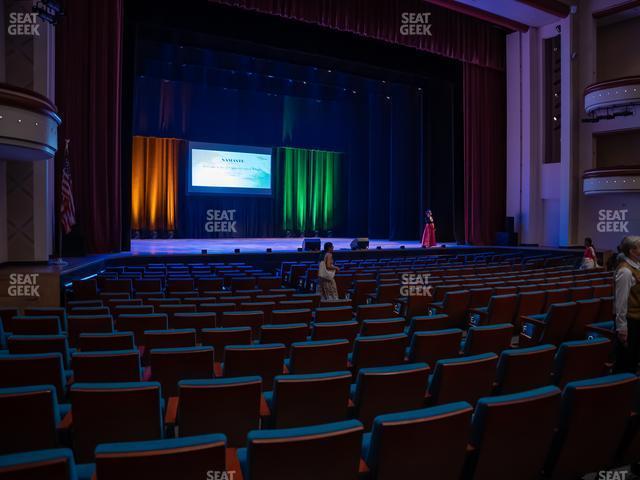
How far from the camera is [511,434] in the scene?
86.7 inches

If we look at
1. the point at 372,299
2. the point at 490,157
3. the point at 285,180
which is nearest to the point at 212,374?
the point at 372,299

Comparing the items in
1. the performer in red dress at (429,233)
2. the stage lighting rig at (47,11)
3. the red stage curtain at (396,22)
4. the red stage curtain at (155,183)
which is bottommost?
the performer in red dress at (429,233)

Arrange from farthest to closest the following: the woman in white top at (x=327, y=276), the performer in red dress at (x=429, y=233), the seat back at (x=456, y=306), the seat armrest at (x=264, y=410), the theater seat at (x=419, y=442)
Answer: the performer in red dress at (x=429, y=233)
the woman in white top at (x=327, y=276)
the seat back at (x=456, y=306)
the seat armrest at (x=264, y=410)
the theater seat at (x=419, y=442)

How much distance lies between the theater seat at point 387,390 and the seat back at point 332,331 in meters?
1.49

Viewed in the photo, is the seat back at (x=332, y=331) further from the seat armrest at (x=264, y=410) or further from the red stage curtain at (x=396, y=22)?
the red stage curtain at (x=396, y=22)

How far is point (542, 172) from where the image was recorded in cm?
1928

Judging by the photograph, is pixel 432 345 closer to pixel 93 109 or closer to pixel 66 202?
pixel 66 202

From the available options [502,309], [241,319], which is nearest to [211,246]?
[241,319]

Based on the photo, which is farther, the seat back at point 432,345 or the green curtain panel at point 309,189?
the green curtain panel at point 309,189

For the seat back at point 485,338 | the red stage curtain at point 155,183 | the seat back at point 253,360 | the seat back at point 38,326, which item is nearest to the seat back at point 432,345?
the seat back at point 485,338

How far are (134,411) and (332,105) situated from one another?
21.7 m

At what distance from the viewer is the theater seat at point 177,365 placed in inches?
128

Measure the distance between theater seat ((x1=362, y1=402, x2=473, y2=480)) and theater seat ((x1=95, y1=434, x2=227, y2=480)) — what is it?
621mm

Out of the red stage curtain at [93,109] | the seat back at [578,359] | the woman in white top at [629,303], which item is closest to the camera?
the seat back at [578,359]
